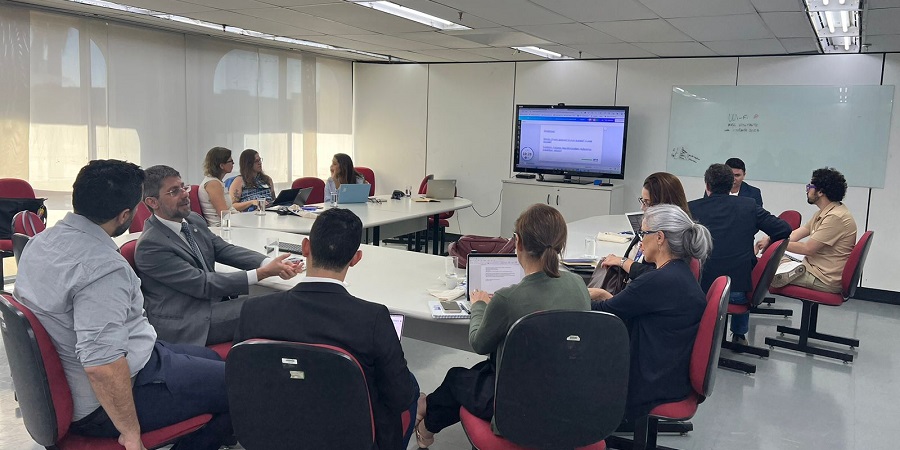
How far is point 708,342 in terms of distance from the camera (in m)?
2.52

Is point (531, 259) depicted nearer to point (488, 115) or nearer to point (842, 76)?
point (842, 76)

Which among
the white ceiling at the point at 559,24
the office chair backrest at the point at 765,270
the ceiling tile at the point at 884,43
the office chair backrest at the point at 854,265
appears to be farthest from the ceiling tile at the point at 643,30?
the office chair backrest at the point at 854,265

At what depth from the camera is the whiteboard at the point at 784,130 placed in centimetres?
652

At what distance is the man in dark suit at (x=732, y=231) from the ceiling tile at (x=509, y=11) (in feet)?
5.51

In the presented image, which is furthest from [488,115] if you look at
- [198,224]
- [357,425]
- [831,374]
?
[357,425]

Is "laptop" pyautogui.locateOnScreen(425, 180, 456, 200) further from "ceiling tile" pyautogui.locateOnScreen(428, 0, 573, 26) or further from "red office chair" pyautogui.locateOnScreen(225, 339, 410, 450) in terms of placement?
"red office chair" pyautogui.locateOnScreen(225, 339, 410, 450)

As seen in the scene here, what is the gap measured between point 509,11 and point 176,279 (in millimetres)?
3196

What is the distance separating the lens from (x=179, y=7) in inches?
207

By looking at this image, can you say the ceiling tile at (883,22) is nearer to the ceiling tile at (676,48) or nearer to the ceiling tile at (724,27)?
the ceiling tile at (724,27)

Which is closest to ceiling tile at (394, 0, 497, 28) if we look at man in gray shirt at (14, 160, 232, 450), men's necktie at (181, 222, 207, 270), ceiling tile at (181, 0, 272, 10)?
ceiling tile at (181, 0, 272, 10)

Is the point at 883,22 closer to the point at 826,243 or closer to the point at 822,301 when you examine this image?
the point at 826,243

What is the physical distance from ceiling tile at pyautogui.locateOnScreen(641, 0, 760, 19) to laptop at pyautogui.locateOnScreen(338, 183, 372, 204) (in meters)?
3.27

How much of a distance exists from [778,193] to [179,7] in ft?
19.8

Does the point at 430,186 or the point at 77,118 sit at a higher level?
the point at 77,118
